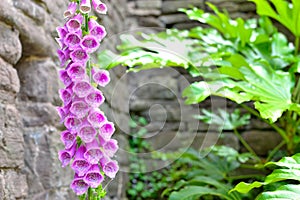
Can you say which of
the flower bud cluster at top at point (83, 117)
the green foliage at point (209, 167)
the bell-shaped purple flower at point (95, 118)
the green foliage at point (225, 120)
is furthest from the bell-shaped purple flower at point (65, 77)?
the green foliage at point (225, 120)

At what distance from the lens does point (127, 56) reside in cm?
157

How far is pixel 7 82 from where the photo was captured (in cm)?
118

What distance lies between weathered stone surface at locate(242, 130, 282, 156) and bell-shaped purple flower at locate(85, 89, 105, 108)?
1.68m

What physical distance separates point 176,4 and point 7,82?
1.69 metres

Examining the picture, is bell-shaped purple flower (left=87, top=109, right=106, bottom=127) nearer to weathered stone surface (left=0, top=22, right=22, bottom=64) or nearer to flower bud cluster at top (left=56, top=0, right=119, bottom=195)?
flower bud cluster at top (left=56, top=0, right=119, bottom=195)

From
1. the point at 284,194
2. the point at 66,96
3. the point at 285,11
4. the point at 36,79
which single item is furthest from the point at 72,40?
the point at 285,11

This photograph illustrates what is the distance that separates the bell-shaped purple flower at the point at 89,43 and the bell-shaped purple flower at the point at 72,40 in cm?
2

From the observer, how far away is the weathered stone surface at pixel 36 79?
1.41 metres

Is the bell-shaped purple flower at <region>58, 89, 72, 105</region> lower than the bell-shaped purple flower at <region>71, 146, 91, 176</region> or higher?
higher

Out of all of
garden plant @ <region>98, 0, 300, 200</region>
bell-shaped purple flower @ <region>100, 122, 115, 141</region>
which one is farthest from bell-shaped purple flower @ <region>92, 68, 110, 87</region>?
garden plant @ <region>98, 0, 300, 200</region>

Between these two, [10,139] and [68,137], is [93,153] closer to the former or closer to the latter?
[68,137]

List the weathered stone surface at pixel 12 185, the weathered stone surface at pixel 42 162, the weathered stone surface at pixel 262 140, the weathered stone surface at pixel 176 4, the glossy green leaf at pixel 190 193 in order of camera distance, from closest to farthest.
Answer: the weathered stone surface at pixel 12 185 → the weathered stone surface at pixel 42 162 → the glossy green leaf at pixel 190 193 → the weathered stone surface at pixel 262 140 → the weathered stone surface at pixel 176 4

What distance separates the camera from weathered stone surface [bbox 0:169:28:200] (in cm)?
115

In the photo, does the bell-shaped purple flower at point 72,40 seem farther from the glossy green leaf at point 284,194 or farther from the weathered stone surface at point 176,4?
the weathered stone surface at point 176,4
